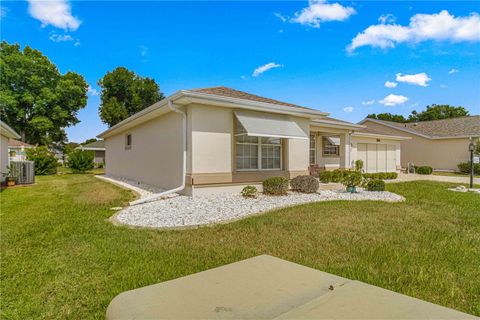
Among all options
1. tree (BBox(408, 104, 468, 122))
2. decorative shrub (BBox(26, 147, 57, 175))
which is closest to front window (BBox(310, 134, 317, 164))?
decorative shrub (BBox(26, 147, 57, 175))

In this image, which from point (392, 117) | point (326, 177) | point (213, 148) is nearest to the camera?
point (213, 148)

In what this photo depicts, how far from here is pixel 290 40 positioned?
1551 cm

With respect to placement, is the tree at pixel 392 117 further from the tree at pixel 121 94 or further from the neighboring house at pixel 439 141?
the tree at pixel 121 94

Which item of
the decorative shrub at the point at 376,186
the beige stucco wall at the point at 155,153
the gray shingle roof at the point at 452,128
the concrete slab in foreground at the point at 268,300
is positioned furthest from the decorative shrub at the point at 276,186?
the gray shingle roof at the point at 452,128

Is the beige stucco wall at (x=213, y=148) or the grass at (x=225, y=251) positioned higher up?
the beige stucco wall at (x=213, y=148)

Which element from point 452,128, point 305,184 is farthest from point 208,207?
point 452,128

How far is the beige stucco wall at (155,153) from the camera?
12389 mm

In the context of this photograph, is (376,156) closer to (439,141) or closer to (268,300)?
(439,141)

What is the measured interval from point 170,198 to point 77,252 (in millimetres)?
6044

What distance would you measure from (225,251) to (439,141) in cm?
3526

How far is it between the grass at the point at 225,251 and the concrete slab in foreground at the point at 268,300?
5.13 feet

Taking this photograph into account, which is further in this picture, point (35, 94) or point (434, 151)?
point (35, 94)

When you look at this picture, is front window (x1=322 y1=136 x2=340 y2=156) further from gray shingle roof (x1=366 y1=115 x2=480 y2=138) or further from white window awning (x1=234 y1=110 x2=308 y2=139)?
gray shingle roof (x1=366 y1=115 x2=480 y2=138)

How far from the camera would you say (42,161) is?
84.2 ft
